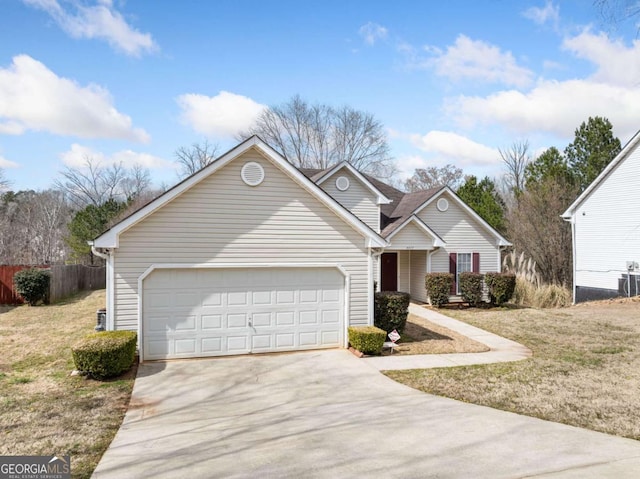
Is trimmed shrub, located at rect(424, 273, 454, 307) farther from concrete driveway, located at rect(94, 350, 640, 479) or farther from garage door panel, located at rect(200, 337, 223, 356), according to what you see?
garage door panel, located at rect(200, 337, 223, 356)

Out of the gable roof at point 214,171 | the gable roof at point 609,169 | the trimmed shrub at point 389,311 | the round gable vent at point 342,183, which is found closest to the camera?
the gable roof at point 214,171

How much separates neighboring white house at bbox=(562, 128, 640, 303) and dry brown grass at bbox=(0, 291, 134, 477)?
21.4 meters

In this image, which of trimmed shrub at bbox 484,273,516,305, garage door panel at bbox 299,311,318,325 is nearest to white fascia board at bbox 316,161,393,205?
trimmed shrub at bbox 484,273,516,305

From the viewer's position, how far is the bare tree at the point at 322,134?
4519cm

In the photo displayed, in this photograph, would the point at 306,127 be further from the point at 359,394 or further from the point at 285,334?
the point at 359,394

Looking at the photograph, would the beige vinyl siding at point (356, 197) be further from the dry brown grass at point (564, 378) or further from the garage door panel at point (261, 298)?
the garage door panel at point (261, 298)

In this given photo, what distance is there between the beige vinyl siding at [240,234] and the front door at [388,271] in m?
10.3

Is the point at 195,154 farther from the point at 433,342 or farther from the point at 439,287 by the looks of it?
the point at 433,342

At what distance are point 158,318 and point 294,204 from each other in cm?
423

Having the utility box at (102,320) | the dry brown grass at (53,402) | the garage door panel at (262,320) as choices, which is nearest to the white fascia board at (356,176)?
the garage door panel at (262,320)

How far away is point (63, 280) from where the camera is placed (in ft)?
75.5

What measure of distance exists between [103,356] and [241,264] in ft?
11.7

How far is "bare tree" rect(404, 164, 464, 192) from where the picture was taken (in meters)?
48.9

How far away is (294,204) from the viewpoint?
446 inches
